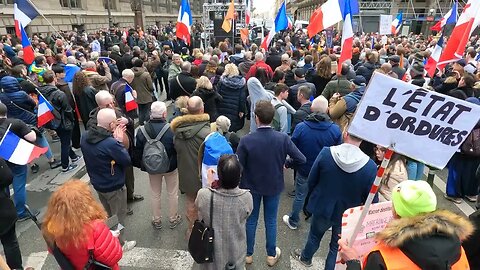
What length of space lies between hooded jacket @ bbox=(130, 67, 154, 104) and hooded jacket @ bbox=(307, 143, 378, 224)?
5228 millimetres

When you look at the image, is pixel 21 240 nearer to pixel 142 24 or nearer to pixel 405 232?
pixel 405 232

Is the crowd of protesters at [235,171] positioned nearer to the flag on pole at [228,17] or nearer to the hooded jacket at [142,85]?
the hooded jacket at [142,85]

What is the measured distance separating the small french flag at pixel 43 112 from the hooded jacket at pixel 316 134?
4.12 m

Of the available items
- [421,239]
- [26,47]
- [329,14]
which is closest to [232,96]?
[329,14]

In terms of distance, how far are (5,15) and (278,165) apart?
23434 millimetres

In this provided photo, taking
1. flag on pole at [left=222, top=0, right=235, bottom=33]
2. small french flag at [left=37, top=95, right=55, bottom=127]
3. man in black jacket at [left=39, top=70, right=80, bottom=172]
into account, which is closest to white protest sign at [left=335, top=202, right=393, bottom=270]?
small french flag at [left=37, top=95, right=55, bottom=127]

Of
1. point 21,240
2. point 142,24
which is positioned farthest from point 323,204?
point 142,24

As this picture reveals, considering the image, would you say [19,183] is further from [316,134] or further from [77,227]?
[316,134]

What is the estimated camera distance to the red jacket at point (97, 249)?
7.38 feet

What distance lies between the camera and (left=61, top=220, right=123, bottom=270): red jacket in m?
2.25

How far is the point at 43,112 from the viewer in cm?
525

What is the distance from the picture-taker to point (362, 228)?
2.59 meters

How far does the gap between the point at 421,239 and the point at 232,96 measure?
4493mm

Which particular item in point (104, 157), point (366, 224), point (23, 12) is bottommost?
point (366, 224)
